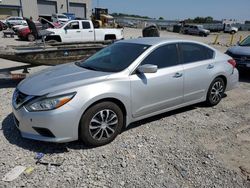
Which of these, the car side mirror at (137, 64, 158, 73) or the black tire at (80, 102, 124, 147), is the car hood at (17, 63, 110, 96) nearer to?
the black tire at (80, 102, 124, 147)

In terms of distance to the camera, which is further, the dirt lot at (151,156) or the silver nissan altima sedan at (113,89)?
the silver nissan altima sedan at (113,89)

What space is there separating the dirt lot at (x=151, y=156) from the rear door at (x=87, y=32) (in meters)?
12.3

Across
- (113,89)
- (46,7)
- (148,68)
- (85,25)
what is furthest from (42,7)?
(113,89)

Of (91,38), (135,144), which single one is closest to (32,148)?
(135,144)

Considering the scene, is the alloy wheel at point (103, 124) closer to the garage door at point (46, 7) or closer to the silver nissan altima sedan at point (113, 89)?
the silver nissan altima sedan at point (113, 89)

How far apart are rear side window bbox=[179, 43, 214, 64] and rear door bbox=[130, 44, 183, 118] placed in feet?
0.70

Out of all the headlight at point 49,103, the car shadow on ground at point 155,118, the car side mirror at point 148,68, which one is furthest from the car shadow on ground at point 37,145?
the car side mirror at point 148,68

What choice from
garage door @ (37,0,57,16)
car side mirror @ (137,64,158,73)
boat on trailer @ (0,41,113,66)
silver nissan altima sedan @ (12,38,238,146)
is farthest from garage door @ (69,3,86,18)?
car side mirror @ (137,64,158,73)

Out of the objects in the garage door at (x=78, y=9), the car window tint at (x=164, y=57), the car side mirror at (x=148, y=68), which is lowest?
the car side mirror at (x=148, y=68)

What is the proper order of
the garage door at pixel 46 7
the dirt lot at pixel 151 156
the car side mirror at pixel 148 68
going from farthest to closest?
1. the garage door at pixel 46 7
2. the car side mirror at pixel 148 68
3. the dirt lot at pixel 151 156

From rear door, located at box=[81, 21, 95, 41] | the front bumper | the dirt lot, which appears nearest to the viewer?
the dirt lot

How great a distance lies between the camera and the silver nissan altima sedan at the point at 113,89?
356 cm

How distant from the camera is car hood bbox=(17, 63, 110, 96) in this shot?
12.1ft

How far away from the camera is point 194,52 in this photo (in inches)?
204
